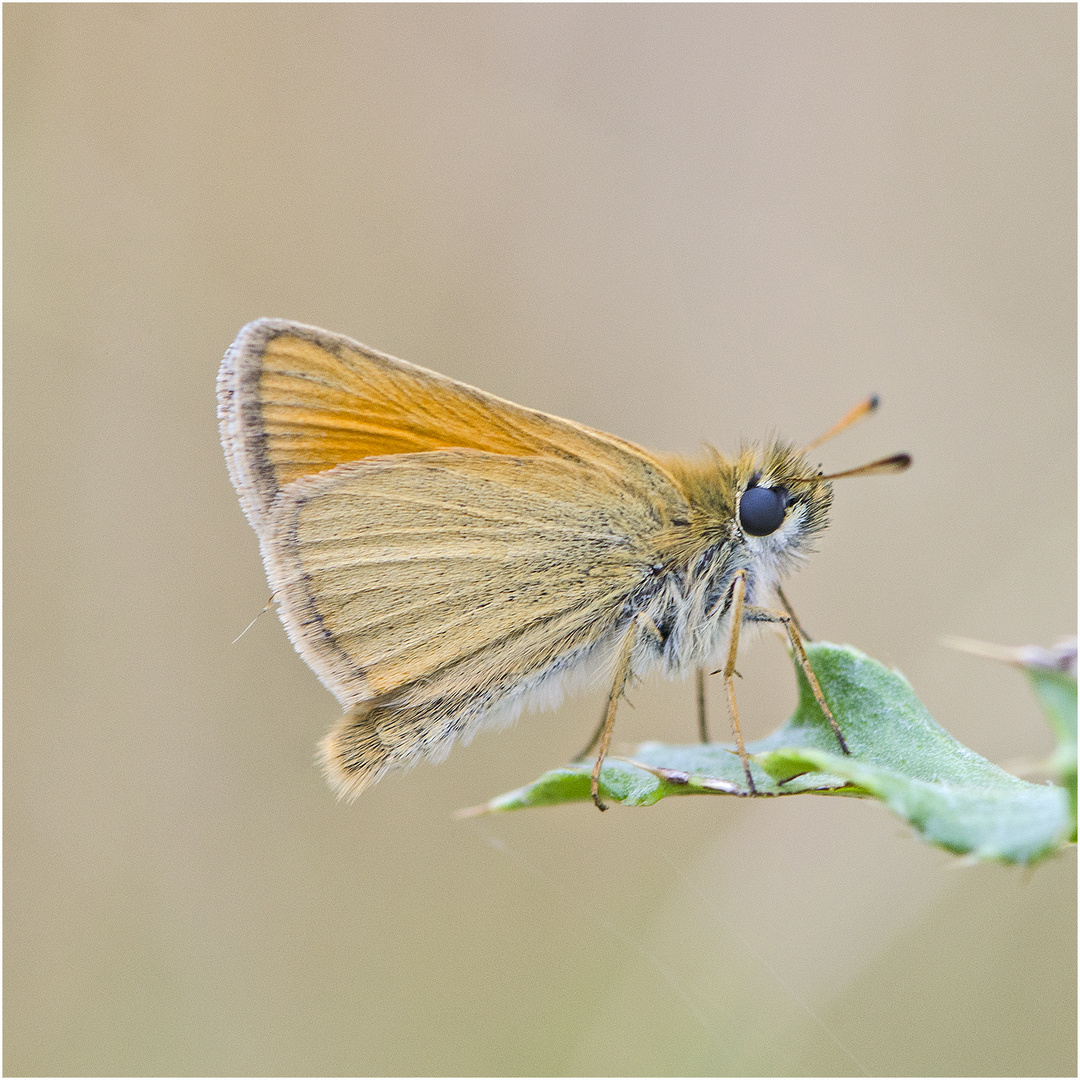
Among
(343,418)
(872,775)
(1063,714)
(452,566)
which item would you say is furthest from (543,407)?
(1063,714)

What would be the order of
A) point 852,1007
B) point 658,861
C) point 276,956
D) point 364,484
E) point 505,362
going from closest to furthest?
point 364,484 < point 852,1007 < point 276,956 < point 658,861 < point 505,362

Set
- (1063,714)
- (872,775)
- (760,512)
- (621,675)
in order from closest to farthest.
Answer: (1063,714) → (872,775) → (621,675) → (760,512)

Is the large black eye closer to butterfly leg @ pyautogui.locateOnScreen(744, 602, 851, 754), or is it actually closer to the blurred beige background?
butterfly leg @ pyautogui.locateOnScreen(744, 602, 851, 754)

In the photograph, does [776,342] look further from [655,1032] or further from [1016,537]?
[655,1032]

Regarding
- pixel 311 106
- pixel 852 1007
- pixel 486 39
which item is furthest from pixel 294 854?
pixel 486 39

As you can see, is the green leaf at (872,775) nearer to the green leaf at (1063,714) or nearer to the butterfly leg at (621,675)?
the green leaf at (1063,714)

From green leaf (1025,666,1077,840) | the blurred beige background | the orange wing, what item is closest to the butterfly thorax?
the orange wing

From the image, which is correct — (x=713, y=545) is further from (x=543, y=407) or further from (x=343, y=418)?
(x=543, y=407)

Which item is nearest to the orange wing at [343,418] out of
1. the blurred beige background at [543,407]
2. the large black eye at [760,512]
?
the large black eye at [760,512]

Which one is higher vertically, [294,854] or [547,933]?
[294,854]
